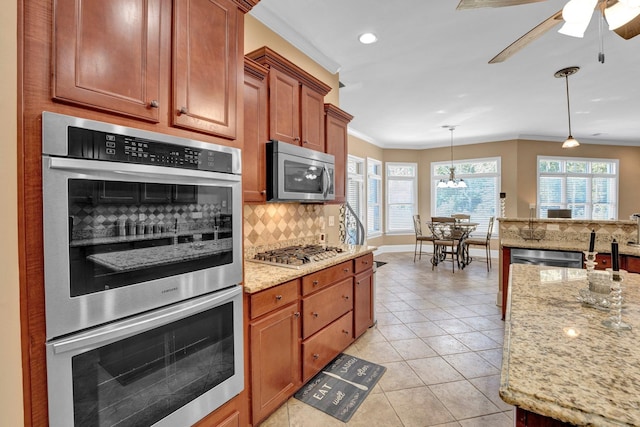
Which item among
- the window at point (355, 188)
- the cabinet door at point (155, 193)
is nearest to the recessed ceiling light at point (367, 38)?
the cabinet door at point (155, 193)

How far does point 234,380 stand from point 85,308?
2.74 ft

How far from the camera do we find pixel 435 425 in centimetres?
183

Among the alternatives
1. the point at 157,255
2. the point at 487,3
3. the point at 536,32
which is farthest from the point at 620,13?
the point at 157,255

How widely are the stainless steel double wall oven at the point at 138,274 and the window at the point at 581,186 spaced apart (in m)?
8.35

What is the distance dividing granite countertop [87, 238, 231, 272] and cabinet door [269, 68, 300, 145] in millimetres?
1101

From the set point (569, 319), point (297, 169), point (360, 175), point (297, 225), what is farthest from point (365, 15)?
point (360, 175)

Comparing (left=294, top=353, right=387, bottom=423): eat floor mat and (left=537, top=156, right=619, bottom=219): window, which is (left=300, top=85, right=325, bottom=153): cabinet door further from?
(left=537, top=156, right=619, bottom=219): window

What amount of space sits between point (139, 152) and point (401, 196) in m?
7.69

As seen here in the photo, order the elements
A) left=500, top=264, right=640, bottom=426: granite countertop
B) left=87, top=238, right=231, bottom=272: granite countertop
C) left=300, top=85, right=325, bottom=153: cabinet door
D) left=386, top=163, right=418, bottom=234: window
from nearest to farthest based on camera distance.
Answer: left=500, top=264, right=640, bottom=426: granite countertop < left=87, top=238, right=231, bottom=272: granite countertop < left=300, top=85, right=325, bottom=153: cabinet door < left=386, top=163, right=418, bottom=234: window

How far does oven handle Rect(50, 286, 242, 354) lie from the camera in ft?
3.16

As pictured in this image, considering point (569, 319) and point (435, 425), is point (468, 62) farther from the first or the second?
point (435, 425)

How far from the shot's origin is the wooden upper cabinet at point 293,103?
7.32 feet

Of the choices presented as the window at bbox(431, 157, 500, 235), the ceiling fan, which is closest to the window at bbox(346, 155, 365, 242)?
the window at bbox(431, 157, 500, 235)

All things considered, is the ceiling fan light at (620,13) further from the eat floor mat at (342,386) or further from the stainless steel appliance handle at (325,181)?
the eat floor mat at (342,386)
